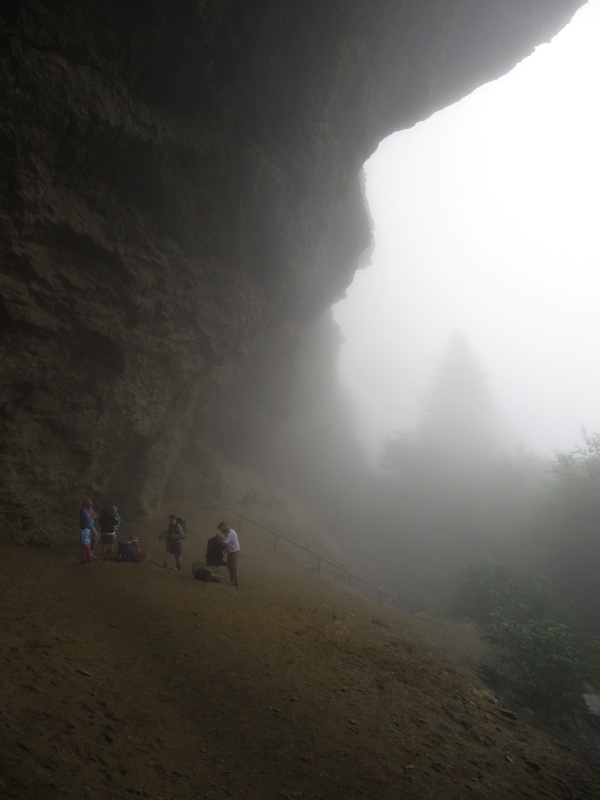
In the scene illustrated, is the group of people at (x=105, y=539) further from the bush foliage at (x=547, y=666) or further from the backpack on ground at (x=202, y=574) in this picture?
the bush foliage at (x=547, y=666)

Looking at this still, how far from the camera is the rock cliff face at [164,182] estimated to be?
1082cm

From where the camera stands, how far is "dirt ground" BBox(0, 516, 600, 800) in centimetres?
459

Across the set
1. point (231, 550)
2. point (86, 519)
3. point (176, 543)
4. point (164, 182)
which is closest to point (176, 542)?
point (176, 543)

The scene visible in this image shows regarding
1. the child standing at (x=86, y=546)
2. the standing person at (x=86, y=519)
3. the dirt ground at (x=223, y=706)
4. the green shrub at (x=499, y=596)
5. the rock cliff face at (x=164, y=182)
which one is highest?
the rock cliff face at (x=164, y=182)

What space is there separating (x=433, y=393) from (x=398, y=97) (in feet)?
110

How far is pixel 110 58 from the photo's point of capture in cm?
1141

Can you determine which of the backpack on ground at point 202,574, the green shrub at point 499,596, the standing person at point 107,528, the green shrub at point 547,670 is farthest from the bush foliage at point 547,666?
the standing person at point 107,528

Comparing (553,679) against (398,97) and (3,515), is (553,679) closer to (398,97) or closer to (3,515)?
(3,515)

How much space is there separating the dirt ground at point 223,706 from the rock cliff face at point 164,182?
5.08m

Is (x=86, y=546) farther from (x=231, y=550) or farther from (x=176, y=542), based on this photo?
(x=231, y=550)

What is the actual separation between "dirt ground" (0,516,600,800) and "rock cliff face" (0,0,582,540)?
5.08m

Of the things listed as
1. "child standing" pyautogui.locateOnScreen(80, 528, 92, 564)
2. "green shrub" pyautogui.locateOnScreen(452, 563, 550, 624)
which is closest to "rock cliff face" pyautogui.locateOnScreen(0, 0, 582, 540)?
"child standing" pyautogui.locateOnScreen(80, 528, 92, 564)

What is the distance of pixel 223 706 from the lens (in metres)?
6.04

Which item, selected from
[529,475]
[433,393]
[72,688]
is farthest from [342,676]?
[433,393]
